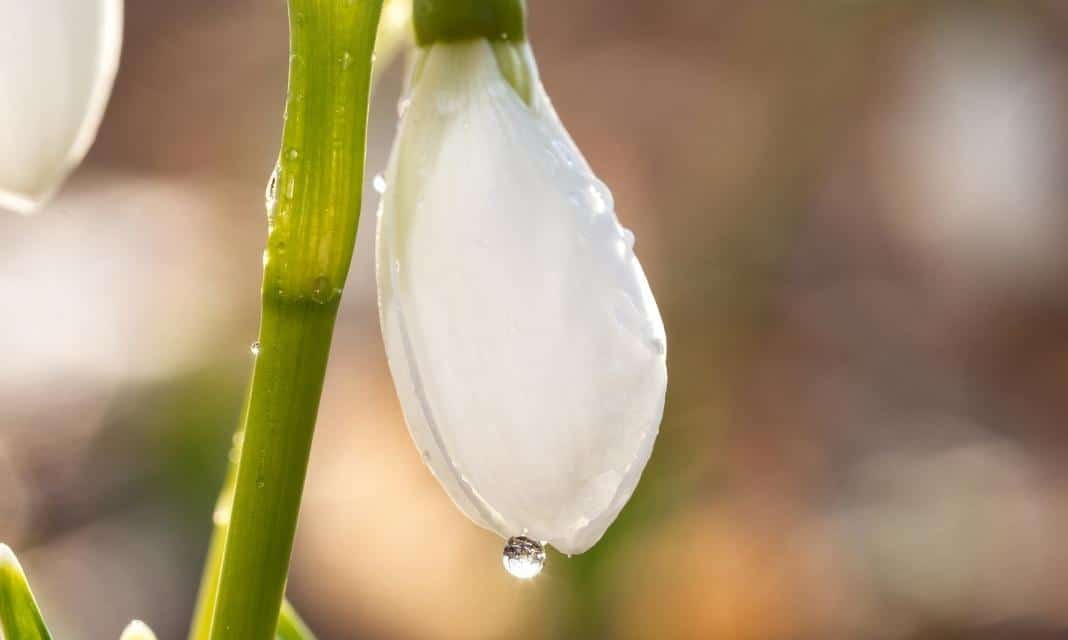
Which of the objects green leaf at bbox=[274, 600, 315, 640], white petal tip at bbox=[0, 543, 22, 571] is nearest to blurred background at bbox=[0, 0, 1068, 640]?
green leaf at bbox=[274, 600, 315, 640]

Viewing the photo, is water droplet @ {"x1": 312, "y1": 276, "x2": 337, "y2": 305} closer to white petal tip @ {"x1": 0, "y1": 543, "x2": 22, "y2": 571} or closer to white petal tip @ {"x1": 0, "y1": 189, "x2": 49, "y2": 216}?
white petal tip @ {"x1": 0, "y1": 189, "x2": 49, "y2": 216}

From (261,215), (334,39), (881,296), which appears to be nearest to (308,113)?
(334,39)

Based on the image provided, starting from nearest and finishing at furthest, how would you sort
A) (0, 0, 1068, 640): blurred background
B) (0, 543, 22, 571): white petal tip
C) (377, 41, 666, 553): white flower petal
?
1. (377, 41, 666, 553): white flower petal
2. (0, 543, 22, 571): white petal tip
3. (0, 0, 1068, 640): blurred background

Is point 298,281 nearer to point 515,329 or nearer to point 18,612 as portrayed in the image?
point 515,329

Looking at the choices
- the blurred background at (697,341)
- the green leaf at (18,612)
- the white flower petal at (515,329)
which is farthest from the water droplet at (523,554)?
the blurred background at (697,341)

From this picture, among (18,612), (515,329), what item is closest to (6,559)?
(18,612)

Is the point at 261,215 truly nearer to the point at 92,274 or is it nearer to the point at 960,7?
the point at 92,274
